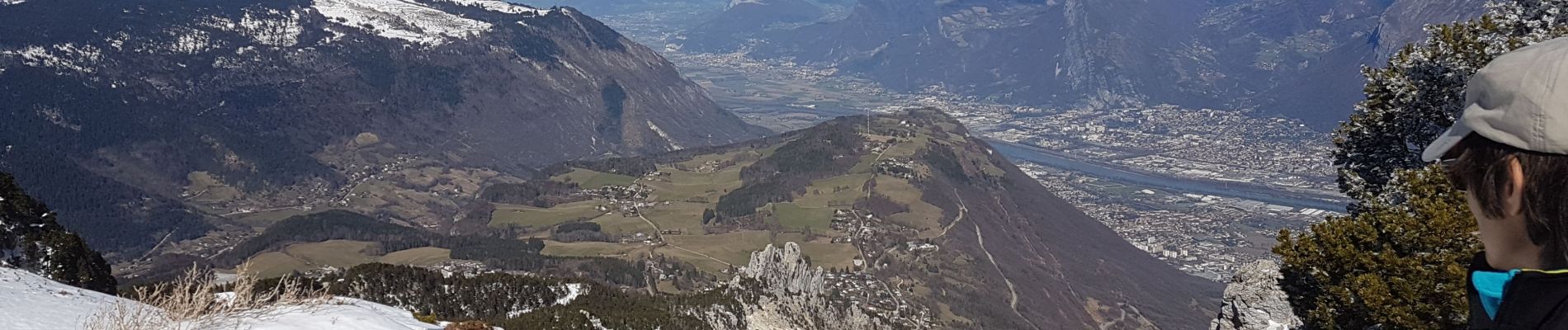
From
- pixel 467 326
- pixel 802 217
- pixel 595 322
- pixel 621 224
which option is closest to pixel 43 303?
pixel 467 326

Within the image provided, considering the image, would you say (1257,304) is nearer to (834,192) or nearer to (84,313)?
(84,313)

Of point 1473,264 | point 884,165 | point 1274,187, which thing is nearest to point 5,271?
point 1473,264

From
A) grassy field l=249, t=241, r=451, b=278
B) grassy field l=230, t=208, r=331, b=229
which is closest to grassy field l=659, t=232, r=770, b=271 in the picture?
grassy field l=249, t=241, r=451, b=278

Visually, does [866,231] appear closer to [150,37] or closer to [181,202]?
[181,202]

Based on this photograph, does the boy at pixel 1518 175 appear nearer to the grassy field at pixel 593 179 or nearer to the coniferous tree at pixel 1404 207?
the coniferous tree at pixel 1404 207

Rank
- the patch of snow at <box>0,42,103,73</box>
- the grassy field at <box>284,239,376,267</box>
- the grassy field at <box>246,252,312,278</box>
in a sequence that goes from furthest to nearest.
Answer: the patch of snow at <box>0,42,103,73</box> → the grassy field at <box>284,239,376,267</box> → the grassy field at <box>246,252,312,278</box>

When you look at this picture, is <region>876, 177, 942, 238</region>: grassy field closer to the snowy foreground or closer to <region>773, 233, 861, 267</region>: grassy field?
<region>773, 233, 861, 267</region>: grassy field
